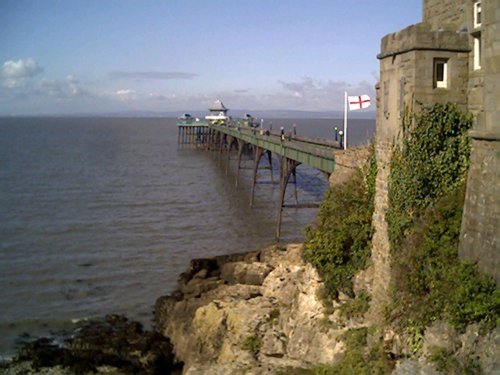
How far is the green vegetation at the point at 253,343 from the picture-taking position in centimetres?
1481

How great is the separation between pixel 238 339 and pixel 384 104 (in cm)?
737

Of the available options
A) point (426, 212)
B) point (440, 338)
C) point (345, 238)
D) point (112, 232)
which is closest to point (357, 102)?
point (345, 238)

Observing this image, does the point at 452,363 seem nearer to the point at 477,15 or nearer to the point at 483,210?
the point at 483,210

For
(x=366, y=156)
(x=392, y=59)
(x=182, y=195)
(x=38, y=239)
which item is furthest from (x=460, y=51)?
(x=182, y=195)

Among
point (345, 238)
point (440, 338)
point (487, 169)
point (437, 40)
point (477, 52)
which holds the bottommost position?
point (440, 338)

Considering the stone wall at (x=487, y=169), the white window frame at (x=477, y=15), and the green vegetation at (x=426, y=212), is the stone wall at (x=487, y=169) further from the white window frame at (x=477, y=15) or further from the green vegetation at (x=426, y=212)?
the white window frame at (x=477, y=15)

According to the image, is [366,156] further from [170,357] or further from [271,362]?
[170,357]

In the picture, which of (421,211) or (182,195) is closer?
(421,211)

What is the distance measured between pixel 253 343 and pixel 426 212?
236 inches

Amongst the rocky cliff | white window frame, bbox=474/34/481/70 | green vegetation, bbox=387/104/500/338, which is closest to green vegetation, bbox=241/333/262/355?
the rocky cliff

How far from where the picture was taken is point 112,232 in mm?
33031

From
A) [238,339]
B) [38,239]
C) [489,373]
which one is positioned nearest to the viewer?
[489,373]

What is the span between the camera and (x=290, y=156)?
29453 millimetres

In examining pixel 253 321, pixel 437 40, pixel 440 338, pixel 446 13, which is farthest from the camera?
pixel 253 321
